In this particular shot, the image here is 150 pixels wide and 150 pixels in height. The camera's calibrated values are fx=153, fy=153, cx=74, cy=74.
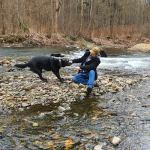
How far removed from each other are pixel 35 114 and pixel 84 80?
85.3 inches

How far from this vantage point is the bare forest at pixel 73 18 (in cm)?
1895

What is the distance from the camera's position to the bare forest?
62.2 ft

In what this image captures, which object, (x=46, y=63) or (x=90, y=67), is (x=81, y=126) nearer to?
(x=90, y=67)

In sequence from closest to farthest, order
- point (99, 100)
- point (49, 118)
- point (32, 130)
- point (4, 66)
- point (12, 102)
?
point (32, 130)
point (49, 118)
point (12, 102)
point (99, 100)
point (4, 66)

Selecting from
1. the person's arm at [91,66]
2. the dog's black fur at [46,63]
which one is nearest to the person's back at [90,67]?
the person's arm at [91,66]

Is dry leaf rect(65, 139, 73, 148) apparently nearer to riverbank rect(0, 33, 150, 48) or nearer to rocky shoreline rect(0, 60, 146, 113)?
rocky shoreline rect(0, 60, 146, 113)

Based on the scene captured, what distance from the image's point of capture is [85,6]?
28.3 meters

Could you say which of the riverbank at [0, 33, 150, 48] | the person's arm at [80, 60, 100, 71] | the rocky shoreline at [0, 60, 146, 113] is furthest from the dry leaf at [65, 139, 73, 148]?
the riverbank at [0, 33, 150, 48]

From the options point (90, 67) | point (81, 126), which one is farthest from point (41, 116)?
point (90, 67)

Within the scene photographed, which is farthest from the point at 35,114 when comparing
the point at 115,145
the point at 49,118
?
the point at 115,145

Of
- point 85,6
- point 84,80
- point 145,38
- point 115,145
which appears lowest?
point 115,145

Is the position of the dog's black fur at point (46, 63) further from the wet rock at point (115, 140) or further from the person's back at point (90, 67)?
the wet rock at point (115, 140)

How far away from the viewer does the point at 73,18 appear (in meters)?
24.4

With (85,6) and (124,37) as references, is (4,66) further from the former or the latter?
(85,6)
